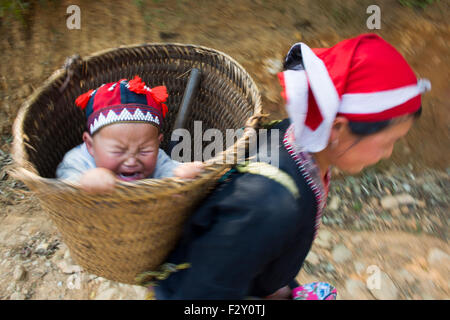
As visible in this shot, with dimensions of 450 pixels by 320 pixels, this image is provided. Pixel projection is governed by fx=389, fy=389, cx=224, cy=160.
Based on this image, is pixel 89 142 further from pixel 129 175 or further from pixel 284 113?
pixel 284 113

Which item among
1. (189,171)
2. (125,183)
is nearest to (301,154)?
(189,171)

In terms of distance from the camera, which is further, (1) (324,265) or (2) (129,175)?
(1) (324,265)

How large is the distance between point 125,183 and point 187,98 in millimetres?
1179

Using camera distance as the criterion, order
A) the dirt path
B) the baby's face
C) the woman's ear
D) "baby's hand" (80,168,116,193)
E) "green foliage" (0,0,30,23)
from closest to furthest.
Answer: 1. "baby's hand" (80,168,116,193)
2. the baby's face
3. the woman's ear
4. the dirt path
5. "green foliage" (0,0,30,23)

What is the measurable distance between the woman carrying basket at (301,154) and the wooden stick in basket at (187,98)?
37.0 inches

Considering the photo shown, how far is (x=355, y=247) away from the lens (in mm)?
2191

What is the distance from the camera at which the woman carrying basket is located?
100 cm

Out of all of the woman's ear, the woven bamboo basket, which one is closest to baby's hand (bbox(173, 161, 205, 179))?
the woven bamboo basket

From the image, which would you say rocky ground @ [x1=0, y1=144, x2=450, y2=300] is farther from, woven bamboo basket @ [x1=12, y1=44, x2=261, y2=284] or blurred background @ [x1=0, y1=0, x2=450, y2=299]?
woven bamboo basket @ [x1=12, y1=44, x2=261, y2=284]

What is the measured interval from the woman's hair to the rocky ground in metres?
1.21

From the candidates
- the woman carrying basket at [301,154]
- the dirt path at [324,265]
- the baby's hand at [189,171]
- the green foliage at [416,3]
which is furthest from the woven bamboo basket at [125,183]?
the green foliage at [416,3]

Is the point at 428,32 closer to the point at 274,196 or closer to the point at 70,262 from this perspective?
the point at 274,196
